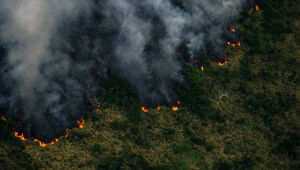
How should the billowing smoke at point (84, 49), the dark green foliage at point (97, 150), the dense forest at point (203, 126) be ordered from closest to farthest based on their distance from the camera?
the billowing smoke at point (84, 49) → the dense forest at point (203, 126) → the dark green foliage at point (97, 150)

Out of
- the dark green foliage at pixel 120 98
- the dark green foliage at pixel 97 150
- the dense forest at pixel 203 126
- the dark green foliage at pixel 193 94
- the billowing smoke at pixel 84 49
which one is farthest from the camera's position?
the dark green foliage at pixel 193 94

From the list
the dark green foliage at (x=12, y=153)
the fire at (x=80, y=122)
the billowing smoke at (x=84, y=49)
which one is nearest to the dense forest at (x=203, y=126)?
the dark green foliage at (x=12, y=153)

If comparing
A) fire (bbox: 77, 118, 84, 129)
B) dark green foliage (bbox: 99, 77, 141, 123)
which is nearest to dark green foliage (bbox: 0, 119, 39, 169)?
fire (bbox: 77, 118, 84, 129)

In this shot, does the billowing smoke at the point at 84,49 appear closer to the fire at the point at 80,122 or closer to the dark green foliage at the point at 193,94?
the fire at the point at 80,122

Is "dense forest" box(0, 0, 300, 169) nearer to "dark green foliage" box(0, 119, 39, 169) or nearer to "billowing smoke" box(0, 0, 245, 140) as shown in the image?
"dark green foliage" box(0, 119, 39, 169)

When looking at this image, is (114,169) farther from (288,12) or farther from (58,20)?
(288,12)

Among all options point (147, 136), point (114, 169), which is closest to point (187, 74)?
point (147, 136)
